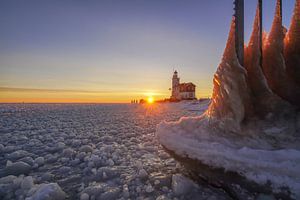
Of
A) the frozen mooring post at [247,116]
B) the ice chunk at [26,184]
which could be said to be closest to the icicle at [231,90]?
the frozen mooring post at [247,116]

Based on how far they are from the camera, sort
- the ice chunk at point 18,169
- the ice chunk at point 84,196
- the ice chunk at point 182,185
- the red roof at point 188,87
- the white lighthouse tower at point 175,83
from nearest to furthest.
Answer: the ice chunk at point 84,196 < the ice chunk at point 182,185 < the ice chunk at point 18,169 < the red roof at point 188,87 < the white lighthouse tower at point 175,83

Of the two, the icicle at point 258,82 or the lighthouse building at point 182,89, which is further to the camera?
the lighthouse building at point 182,89

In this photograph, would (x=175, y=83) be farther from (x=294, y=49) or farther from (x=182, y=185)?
(x=182, y=185)

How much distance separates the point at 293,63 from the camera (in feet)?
10.5

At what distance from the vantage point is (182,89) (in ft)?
274

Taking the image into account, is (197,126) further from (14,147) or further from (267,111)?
(14,147)

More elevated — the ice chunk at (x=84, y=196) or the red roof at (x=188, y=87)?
the red roof at (x=188, y=87)

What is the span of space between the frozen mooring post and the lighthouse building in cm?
7737

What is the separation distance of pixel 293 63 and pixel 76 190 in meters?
4.06

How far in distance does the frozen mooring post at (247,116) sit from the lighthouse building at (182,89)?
77.4m

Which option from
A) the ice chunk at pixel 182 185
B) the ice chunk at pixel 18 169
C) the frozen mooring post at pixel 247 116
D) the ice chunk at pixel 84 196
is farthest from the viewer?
the ice chunk at pixel 18 169

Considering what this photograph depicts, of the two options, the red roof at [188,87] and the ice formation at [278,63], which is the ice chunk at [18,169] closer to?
the ice formation at [278,63]

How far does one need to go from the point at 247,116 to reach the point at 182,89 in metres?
81.3

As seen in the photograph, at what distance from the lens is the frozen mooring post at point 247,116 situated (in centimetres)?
254
